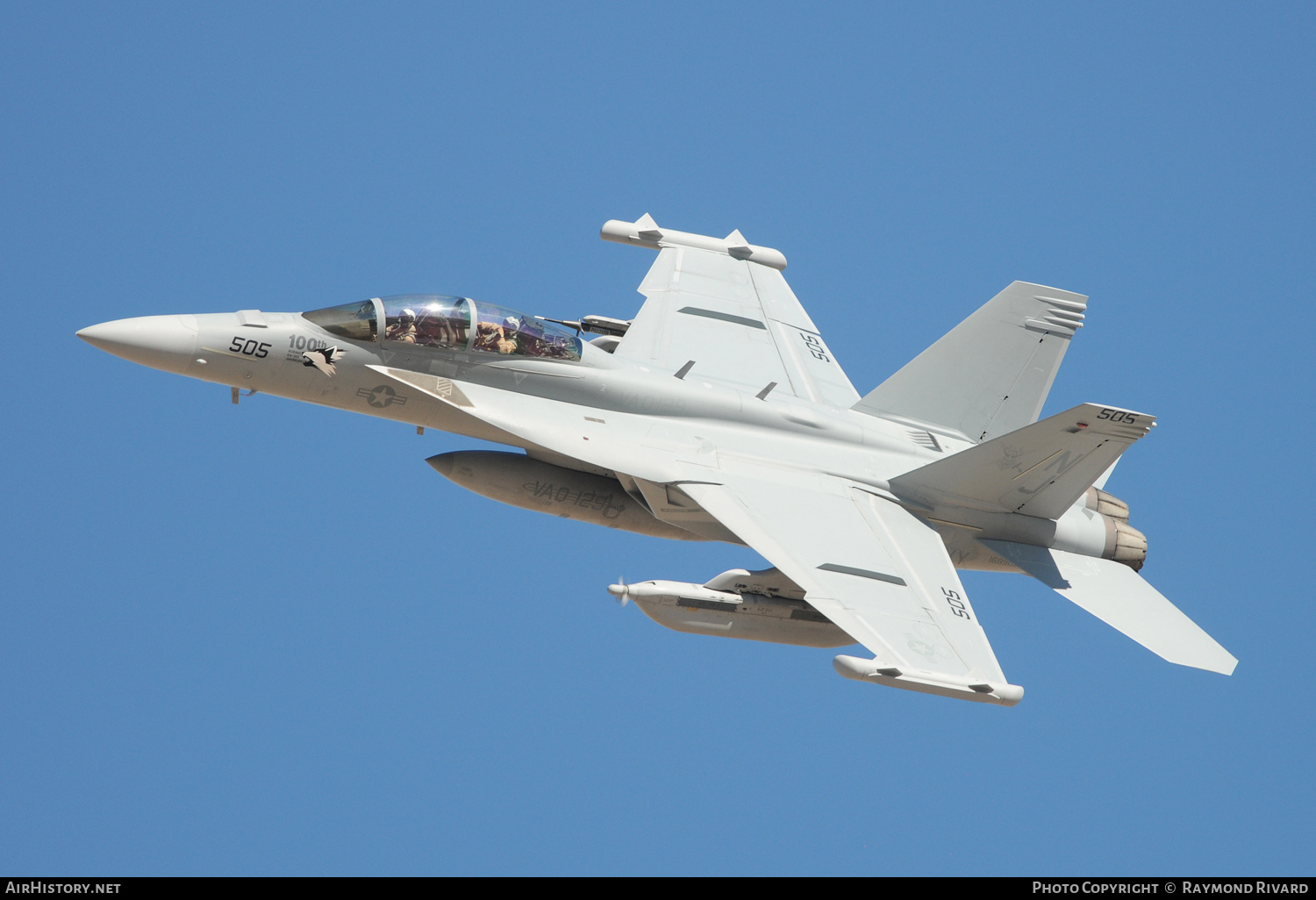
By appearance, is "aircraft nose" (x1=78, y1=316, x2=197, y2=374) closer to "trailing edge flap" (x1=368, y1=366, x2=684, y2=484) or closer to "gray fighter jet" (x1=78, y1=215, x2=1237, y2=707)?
"gray fighter jet" (x1=78, y1=215, x2=1237, y2=707)

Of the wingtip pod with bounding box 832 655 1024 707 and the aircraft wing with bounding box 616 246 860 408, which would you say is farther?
the aircraft wing with bounding box 616 246 860 408

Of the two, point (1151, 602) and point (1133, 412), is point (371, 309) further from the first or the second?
point (1151, 602)

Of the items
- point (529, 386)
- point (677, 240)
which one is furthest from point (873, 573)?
point (677, 240)

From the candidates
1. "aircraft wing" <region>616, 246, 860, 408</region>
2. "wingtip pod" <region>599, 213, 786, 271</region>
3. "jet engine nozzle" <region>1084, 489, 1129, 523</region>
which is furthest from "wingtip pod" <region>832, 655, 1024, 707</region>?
"wingtip pod" <region>599, 213, 786, 271</region>

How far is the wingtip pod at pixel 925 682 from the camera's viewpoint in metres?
15.0

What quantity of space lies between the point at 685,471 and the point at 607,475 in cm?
142

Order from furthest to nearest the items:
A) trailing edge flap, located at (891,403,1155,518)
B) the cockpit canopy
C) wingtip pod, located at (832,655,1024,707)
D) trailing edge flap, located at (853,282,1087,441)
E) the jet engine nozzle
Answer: trailing edge flap, located at (853,282,1087,441) < the jet engine nozzle < trailing edge flap, located at (891,403,1155,518) < the cockpit canopy < wingtip pod, located at (832,655,1024,707)

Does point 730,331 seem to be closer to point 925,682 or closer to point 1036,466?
point 1036,466

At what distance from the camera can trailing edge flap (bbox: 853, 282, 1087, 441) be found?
19.8 meters

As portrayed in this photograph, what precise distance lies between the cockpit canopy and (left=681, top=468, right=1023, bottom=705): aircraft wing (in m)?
2.51

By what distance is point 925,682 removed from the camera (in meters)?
15.1

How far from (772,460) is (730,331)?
Answer: 3557 millimetres

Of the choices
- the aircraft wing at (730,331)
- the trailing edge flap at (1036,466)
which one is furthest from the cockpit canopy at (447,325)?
the trailing edge flap at (1036,466)

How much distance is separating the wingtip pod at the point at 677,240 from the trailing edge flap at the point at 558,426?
18.8 ft
